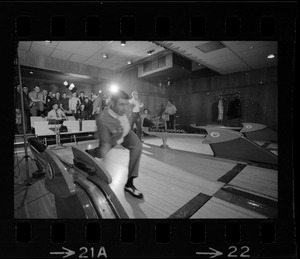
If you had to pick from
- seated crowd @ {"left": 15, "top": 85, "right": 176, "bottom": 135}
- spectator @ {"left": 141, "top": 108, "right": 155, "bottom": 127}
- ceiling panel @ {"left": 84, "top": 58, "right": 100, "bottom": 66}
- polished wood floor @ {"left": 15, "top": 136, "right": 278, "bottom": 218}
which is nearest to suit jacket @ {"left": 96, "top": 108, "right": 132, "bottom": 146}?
seated crowd @ {"left": 15, "top": 85, "right": 176, "bottom": 135}

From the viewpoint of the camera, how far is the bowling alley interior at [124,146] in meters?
1.37

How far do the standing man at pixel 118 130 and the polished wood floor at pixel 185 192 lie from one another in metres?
0.27

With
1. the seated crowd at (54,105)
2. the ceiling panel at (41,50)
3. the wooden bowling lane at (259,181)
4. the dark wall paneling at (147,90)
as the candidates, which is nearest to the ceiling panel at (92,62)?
the dark wall paneling at (147,90)

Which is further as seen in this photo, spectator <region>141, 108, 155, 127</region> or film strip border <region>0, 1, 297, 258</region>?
spectator <region>141, 108, 155, 127</region>

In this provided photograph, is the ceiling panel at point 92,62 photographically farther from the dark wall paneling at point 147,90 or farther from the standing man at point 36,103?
the standing man at point 36,103

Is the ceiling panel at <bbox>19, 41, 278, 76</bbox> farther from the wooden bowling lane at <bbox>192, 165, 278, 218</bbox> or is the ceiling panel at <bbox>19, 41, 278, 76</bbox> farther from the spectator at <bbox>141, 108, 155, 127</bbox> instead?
the wooden bowling lane at <bbox>192, 165, 278, 218</bbox>

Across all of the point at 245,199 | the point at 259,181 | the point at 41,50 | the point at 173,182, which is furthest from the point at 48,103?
the point at 259,181
